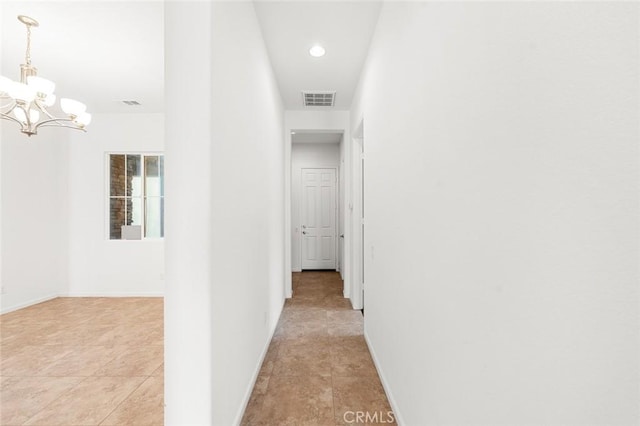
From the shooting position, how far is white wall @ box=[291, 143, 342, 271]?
6508 mm

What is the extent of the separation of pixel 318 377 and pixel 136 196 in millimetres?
4182

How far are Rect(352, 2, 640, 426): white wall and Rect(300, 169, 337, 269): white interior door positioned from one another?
200 inches

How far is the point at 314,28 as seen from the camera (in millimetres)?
2469

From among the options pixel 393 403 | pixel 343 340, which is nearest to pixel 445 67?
pixel 393 403

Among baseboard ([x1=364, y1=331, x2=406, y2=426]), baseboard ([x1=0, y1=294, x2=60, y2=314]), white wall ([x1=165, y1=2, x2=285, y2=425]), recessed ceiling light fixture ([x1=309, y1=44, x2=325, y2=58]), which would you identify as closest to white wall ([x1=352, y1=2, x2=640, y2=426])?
baseboard ([x1=364, y1=331, x2=406, y2=426])

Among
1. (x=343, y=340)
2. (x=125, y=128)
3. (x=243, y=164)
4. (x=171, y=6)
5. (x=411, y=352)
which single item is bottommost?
(x=343, y=340)

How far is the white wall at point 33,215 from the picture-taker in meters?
3.98

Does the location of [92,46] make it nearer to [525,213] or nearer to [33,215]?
[33,215]

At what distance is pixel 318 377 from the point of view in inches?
89.5

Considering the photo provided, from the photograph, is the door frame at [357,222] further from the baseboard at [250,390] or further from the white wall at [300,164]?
the white wall at [300,164]

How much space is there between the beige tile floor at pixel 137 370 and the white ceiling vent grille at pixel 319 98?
275 centimetres

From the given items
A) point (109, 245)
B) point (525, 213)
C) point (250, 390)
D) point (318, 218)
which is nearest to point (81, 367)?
point (250, 390)

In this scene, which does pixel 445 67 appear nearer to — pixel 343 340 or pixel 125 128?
pixel 343 340

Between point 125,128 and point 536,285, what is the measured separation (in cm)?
558
